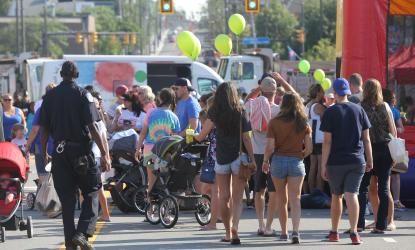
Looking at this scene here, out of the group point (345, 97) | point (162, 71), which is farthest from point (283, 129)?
point (162, 71)

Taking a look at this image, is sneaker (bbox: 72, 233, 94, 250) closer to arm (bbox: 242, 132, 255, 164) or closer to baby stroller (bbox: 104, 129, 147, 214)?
arm (bbox: 242, 132, 255, 164)

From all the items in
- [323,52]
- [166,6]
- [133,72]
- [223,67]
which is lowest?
[323,52]

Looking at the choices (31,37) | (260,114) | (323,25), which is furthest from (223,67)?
(31,37)

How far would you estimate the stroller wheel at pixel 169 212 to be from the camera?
1390 centimetres

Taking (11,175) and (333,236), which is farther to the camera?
(333,236)

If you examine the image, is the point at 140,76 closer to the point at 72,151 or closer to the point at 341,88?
the point at 341,88

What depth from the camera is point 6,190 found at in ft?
39.8

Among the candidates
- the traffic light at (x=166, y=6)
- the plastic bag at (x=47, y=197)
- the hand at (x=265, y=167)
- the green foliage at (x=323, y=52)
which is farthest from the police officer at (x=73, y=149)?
the green foliage at (x=323, y=52)

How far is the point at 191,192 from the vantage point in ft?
48.2

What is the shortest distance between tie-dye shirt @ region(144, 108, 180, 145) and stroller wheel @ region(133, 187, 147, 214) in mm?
1097

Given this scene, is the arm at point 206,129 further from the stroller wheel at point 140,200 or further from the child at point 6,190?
the stroller wheel at point 140,200

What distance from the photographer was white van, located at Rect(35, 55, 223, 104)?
A: 109 ft

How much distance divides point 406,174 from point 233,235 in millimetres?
4603

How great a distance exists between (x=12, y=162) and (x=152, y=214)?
2865 millimetres
